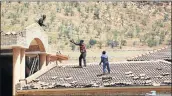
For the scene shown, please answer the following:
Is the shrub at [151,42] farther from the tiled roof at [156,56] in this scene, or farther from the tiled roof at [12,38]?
the tiled roof at [12,38]

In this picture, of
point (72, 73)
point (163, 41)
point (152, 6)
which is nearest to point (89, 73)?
point (72, 73)

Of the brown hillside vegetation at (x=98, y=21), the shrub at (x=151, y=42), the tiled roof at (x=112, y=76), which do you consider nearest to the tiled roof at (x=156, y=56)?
the tiled roof at (x=112, y=76)

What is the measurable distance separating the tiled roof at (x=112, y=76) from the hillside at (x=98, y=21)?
82.6 feet

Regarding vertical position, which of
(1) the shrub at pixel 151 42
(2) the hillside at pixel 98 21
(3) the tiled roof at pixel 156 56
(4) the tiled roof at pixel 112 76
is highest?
(2) the hillside at pixel 98 21

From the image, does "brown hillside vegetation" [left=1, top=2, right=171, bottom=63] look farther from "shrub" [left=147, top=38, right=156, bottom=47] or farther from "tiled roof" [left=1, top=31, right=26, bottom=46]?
"tiled roof" [left=1, top=31, right=26, bottom=46]

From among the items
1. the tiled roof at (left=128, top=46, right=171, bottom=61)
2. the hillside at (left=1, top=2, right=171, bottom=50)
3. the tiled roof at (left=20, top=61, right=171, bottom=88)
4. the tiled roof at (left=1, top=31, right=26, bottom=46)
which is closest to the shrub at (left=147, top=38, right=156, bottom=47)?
the hillside at (left=1, top=2, right=171, bottom=50)

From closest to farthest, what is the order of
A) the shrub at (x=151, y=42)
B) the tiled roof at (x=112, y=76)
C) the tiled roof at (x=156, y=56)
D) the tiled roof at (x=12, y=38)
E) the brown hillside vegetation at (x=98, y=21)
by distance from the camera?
the tiled roof at (x=112, y=76) → the tiled roof at (x=12, y=38) → the tiled roof at (x=156, y=56) → the shrub at (x=151, y=42) → the brown hillside vegetation at (x=98, y=21)

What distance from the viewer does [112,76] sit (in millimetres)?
19625

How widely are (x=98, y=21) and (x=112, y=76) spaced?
34.5m

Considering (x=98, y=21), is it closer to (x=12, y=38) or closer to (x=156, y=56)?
(x=156, y=56)

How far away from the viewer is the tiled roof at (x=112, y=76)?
61.4 feet

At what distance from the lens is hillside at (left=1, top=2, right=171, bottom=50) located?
160 ft

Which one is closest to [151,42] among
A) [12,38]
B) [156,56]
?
[156,56]

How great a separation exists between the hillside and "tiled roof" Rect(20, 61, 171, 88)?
25.2m
